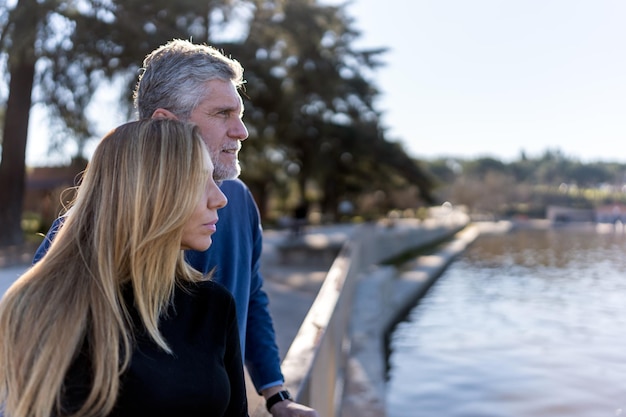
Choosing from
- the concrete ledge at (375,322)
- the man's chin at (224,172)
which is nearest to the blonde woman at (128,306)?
the man's chin at (224,172)

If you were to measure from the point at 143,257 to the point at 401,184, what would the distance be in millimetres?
35552

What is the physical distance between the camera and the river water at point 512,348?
7660 mm

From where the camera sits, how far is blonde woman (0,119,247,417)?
1164mm

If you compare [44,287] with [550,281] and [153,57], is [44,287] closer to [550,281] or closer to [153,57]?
[153,57]

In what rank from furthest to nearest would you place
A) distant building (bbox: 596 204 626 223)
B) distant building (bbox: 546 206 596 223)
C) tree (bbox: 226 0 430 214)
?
distant building (bbox: 546 206 596 223) < distant building (bbox: 596 204 626 223) < tree (bbox: 226 0 430 214)

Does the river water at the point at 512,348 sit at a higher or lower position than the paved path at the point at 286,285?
lower

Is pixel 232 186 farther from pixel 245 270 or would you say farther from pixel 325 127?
pixel 325 127

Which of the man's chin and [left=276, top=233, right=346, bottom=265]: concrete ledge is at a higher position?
the man's chin

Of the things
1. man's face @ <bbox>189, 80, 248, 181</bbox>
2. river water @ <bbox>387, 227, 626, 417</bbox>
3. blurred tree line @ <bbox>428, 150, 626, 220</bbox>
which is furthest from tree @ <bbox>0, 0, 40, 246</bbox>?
blurred tree line @ <bbox>428, 150, 626, 220</bbox>

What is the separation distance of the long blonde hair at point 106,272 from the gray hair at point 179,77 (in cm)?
48

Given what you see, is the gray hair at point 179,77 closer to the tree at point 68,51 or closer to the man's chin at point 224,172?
the man's chin at point 224,172

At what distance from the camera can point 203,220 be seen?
55.6 inches

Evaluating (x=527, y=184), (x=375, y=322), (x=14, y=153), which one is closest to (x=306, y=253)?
(x=14, y=153)

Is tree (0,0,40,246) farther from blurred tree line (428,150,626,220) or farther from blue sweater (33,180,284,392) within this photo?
blurred tree line (428,150,626,220)
